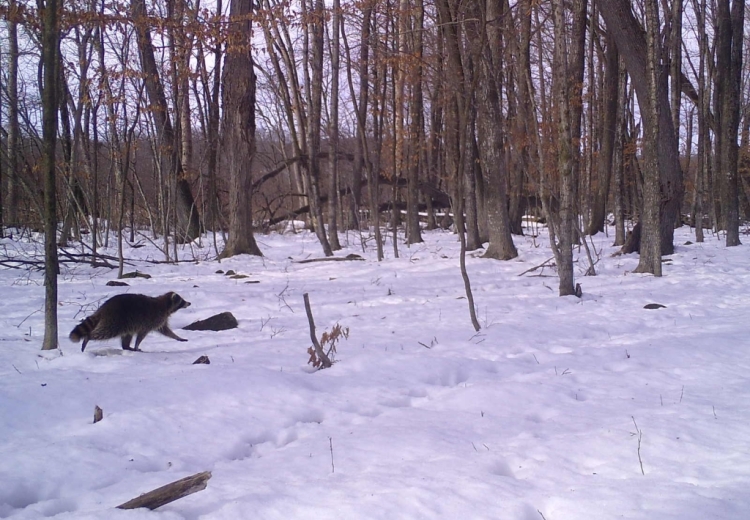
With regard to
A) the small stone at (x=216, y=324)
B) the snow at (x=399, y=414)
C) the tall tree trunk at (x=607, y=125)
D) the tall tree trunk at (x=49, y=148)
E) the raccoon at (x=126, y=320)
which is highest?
the tall tree trunk at (x=607, y=125)

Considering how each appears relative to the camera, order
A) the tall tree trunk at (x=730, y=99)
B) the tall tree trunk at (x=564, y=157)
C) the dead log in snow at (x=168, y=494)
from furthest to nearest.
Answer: the tall tree trunk at (x=730, y=99)
the tall tree trunk at (x=564, y=157)
the dead log in snow at (x=168, y=494)

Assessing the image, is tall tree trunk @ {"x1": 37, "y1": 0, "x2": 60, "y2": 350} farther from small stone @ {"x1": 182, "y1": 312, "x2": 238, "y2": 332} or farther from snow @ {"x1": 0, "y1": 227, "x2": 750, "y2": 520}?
small stone @ {"x1": 182, "y1": 312, "x2": 238, "y2": 332}

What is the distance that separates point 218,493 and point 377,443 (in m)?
1.13

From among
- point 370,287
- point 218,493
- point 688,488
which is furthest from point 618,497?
point 370,287

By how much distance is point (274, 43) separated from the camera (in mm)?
16516

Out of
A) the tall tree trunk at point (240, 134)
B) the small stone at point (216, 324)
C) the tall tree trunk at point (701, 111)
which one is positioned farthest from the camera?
the tall tree trunk at point (701, 111)

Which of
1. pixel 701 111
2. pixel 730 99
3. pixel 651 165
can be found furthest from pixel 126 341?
pixel 701 111

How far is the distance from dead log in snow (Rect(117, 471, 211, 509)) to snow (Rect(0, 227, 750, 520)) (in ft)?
0.19

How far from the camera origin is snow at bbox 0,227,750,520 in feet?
9.59

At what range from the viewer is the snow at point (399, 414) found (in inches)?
115

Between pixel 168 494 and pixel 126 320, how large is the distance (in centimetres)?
364

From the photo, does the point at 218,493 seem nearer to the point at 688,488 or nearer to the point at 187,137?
the point at 688,488

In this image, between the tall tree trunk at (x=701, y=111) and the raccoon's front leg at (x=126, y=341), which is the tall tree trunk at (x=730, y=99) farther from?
the raccoon's front leg at (x=126, y=341)

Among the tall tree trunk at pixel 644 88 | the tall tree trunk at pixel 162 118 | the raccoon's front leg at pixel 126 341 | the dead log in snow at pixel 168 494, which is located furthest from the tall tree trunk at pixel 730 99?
the dead log in snow at pixel 168 494
